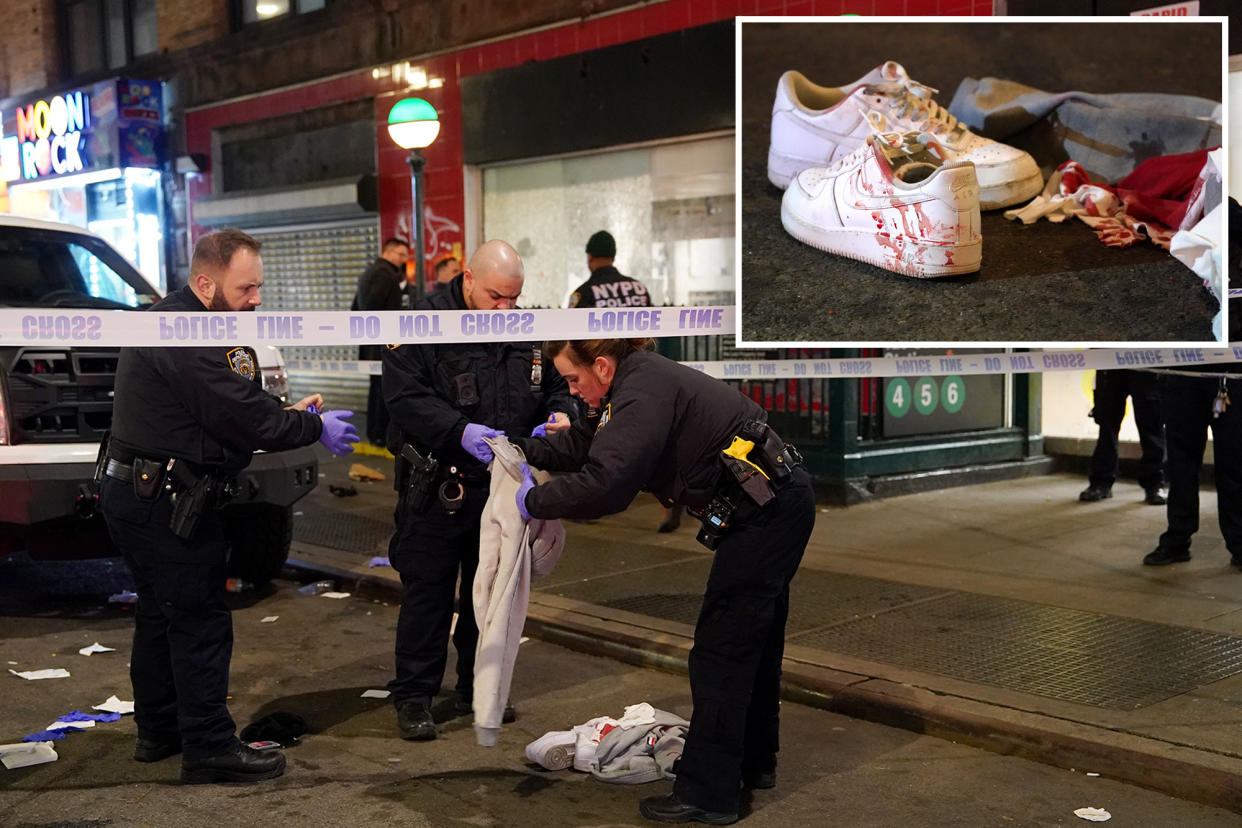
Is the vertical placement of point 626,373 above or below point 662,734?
above

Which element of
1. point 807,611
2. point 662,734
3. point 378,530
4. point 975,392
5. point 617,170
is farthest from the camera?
point 617,170

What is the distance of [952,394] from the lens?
10930 millimetres

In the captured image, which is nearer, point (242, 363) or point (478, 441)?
point (242, 363)

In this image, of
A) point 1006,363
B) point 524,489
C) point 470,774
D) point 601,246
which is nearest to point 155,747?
Result: point 470,774

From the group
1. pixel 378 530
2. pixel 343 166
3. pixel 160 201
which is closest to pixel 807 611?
pixel 378 530

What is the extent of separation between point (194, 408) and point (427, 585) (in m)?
1.21

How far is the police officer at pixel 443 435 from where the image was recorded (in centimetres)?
518

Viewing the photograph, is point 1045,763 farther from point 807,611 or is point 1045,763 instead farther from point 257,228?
point 257,228

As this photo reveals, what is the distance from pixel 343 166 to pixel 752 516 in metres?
13.0

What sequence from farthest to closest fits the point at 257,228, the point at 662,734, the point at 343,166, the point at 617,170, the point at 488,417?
the point at 257,228 → the point at 343,166 → the point at 617,170 → the point at 488,417 → the point at 662,734

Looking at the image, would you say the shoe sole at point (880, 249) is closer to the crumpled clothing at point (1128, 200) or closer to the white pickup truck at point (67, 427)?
the crumpled clothing at point (1128, 200)

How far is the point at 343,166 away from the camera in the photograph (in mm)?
16188

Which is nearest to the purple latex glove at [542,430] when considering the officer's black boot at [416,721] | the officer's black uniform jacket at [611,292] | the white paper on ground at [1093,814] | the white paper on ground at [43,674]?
the officer's black boot at [416,721]

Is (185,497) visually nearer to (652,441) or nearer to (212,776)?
(212,776)
